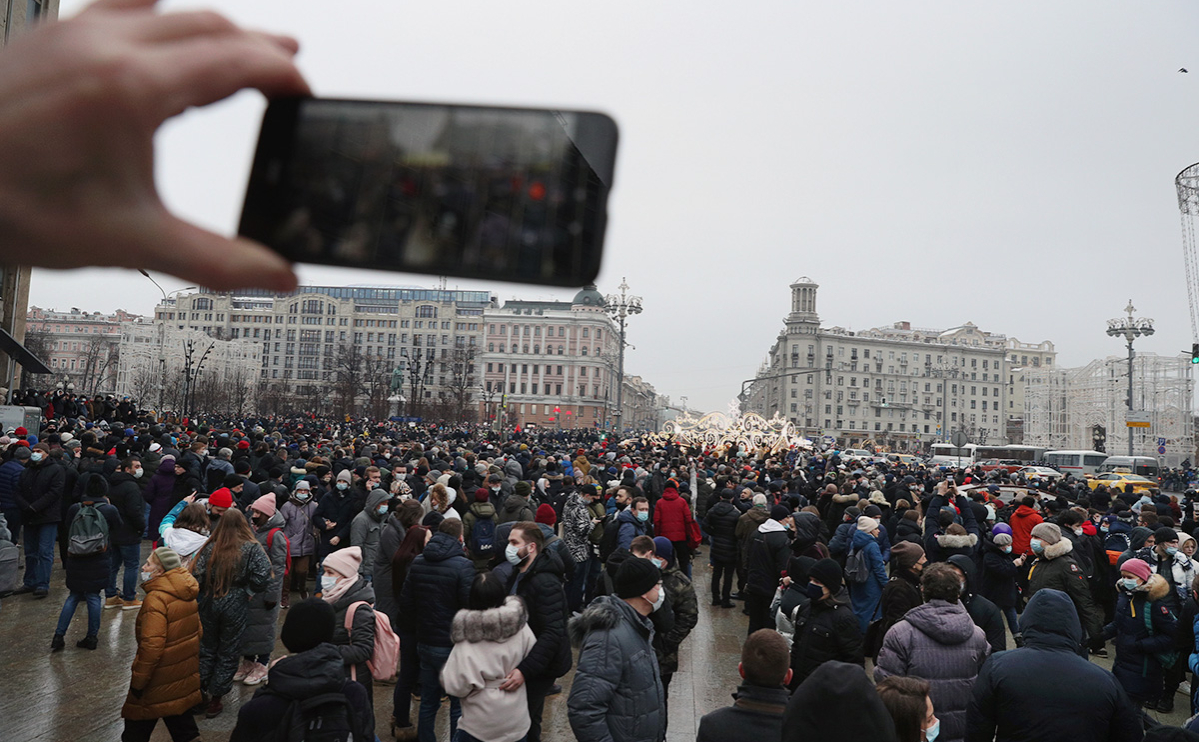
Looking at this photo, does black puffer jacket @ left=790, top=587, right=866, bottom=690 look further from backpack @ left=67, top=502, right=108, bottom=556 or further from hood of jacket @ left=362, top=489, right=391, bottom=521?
backpack @ left=67, top=502, right=108, bottom=556

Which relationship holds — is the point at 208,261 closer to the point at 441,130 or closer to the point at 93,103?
the point at 93,103

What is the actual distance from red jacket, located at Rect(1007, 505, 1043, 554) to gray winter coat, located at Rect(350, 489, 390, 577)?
8.79 meters

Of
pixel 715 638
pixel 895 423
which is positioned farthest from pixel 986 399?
pixel 715 638

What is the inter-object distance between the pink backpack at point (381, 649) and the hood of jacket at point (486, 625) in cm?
60

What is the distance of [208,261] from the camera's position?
3.05ft

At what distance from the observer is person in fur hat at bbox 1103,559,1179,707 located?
6855 mm

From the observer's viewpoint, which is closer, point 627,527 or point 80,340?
point 627,527

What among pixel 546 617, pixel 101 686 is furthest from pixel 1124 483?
pixel 101 686

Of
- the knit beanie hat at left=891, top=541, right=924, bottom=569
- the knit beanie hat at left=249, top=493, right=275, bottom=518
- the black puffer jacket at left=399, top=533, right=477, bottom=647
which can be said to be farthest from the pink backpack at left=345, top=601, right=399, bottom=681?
the knit beanie hat at left=891, top=541, right=924, bottom=569

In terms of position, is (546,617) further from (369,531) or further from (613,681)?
(369,531)

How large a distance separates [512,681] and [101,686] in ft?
15.8

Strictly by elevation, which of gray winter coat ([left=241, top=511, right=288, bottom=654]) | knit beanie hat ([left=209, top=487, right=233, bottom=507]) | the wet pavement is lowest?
the wet pavement

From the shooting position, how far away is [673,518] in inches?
435

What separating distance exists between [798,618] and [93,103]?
231 inches
